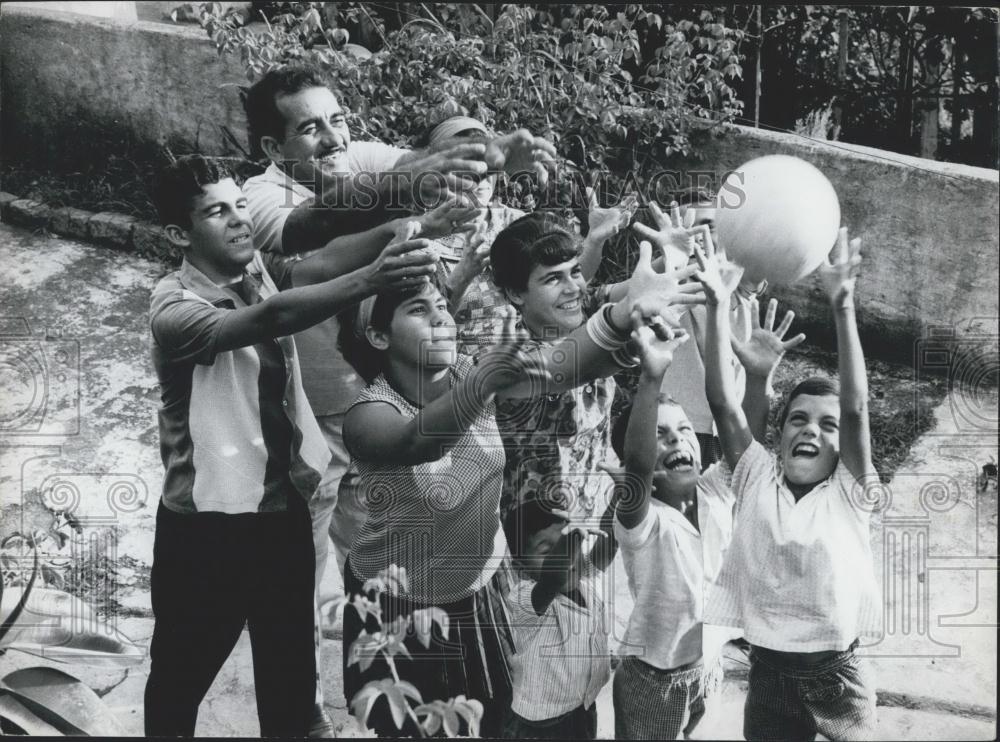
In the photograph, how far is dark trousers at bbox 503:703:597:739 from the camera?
3.65 meters

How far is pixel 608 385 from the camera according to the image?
3650 mm

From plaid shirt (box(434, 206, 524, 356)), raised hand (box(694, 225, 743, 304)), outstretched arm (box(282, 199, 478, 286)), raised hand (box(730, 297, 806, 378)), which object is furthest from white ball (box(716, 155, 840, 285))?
outstretched arm (box(282, 199, 478, 286))

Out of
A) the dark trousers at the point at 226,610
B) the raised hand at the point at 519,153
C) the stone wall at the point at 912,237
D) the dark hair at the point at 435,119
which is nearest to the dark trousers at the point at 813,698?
the stone wall at the point at 912,237

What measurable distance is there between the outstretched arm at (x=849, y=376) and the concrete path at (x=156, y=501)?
0.68 ft

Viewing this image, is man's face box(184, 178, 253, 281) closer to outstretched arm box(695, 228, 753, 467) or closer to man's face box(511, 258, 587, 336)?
man's face box(511, 258, 587, 336)

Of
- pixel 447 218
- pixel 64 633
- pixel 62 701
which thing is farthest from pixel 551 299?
pixel 62 701

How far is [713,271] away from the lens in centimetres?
359

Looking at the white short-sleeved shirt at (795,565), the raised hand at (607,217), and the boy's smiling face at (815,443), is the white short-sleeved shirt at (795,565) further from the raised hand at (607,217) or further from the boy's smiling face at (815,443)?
the raised hand at (607,217)

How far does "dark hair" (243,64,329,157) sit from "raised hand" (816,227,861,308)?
167 cm

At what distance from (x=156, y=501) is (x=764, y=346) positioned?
1.97 meters

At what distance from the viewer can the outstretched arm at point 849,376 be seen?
140 inches

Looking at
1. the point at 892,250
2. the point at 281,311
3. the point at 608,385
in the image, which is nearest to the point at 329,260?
the point at 281,311

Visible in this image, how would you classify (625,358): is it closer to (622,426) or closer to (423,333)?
(622,426)

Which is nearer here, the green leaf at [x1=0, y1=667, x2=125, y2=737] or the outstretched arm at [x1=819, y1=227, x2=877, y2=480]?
Answer: the outstretched arm at [x1=819, y1=227, x2=877, y2=480]
